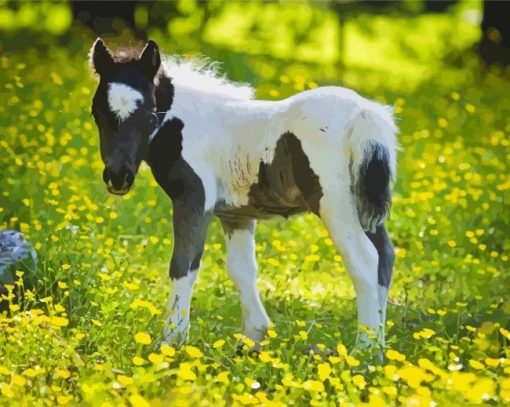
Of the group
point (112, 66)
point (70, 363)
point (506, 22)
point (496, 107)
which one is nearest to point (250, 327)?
point (70, 363)

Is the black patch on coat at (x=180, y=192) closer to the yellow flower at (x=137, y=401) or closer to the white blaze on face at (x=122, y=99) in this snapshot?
the white blaze on face at (x=122, y=99)

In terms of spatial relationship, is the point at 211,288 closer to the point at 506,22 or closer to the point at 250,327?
the point at 250,327

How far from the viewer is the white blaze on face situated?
5.47m

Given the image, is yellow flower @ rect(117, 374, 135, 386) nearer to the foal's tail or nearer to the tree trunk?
the foal's tail

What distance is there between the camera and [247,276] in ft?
19.7

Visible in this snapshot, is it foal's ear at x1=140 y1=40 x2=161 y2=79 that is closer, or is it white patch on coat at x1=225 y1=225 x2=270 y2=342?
foal's ear at x1=140 y1=40 x2=161 y2=79

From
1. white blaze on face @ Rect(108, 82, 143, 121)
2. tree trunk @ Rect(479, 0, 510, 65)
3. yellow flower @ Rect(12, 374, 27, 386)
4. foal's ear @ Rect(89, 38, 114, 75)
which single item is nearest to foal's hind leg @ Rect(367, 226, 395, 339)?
white blaze on face @ Rect(108, 82, 143, 121)

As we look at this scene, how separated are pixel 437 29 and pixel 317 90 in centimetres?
1010

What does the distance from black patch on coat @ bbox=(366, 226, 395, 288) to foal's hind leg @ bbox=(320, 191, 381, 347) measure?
0.21m

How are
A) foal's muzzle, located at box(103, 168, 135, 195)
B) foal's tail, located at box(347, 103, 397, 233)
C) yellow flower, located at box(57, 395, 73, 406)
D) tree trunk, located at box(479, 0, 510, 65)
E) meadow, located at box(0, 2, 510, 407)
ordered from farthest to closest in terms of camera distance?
Answer: tree trunk, located at box(479, 0, 510, 65), foal's muzzle, located at box(103, 168, 135, 195), foal's tail, located at box(347, 103, 397, 233), meadow, located at box(0, 2, 510, 407), yellow flower, located at box(57, 395, 73, 406)

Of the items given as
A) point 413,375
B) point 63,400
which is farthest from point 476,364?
point 63,400

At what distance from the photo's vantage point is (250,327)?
605cm

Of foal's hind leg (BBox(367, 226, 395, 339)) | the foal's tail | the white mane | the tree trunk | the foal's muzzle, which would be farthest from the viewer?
the tree trunk

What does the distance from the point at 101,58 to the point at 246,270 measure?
1454 millimetres
